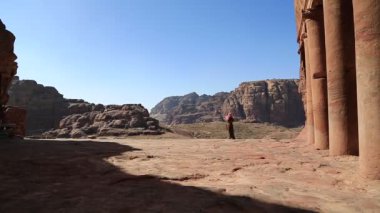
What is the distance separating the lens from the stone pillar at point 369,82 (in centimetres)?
510

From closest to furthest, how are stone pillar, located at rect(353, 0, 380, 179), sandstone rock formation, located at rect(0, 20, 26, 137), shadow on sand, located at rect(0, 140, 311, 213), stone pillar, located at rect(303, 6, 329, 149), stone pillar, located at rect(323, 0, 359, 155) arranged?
1. shadow on sand, located at rect(0, 140, 311, 213)
2. stone pillar, located at rect(353, 0, 380, 179)
3. stone pillar, located at rect(323, 0, 359, 155)
4. stone pillar, located at rect(303, 6, 329, 149)
5. sandstone rock formation, located at rect(0, 20, 26, 137)

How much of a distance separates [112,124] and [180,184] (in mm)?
46126

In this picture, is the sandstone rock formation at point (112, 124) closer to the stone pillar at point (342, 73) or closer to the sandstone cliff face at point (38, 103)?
the sandstone cliff face at point (38, 103)

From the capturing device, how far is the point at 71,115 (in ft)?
216

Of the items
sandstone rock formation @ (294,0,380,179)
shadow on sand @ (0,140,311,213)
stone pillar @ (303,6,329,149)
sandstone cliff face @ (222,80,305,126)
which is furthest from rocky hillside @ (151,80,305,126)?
shadow on sand @ (0,140,311,213)

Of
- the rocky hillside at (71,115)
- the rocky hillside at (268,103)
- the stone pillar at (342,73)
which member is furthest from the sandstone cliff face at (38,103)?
the stone pillar at (342,73)

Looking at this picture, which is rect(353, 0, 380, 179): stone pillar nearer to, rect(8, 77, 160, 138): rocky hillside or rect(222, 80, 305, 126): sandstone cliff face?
rect(8, 77, 160, 138): rocky hillside

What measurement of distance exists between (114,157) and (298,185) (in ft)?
13.2

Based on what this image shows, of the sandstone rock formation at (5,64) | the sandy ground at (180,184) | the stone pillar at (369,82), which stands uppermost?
the sandstone rock formation at (5,64)

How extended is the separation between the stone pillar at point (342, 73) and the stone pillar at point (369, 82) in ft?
7.39

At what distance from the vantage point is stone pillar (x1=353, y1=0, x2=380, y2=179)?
5098 millimetres

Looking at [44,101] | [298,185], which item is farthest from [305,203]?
[44,101]

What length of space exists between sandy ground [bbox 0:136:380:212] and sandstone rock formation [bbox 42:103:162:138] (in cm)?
3846

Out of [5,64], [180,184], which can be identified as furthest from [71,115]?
[180,184]
